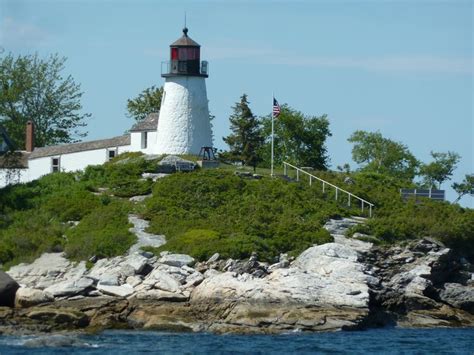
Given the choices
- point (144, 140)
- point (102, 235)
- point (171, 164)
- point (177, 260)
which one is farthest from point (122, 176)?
point (177, 260)

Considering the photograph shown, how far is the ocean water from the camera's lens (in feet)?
129

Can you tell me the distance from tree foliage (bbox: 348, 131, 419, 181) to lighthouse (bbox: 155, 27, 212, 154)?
1746 cm

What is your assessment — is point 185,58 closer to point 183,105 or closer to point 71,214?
point 183,105

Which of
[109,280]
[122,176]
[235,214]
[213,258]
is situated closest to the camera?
[109,280]

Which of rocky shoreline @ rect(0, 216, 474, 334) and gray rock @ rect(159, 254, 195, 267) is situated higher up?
gray rock @ rect(159, 254, 195, 267)

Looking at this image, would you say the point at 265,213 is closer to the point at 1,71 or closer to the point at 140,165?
the point at 140,165

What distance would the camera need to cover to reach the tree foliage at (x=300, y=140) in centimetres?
7119

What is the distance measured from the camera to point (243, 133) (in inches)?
2884

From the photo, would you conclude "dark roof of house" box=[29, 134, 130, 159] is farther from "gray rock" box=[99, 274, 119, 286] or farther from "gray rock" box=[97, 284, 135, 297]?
"gray rock" box=[97, 284, 135, 297]

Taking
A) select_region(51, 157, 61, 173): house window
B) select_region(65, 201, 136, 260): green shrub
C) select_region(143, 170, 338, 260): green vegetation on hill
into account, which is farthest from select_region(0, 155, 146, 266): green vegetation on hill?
select_region(51, 157, 61, 173): house window

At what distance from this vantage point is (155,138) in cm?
6334

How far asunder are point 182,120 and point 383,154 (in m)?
19.9

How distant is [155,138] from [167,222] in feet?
36.3

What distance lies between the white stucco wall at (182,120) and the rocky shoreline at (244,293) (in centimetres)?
1178
